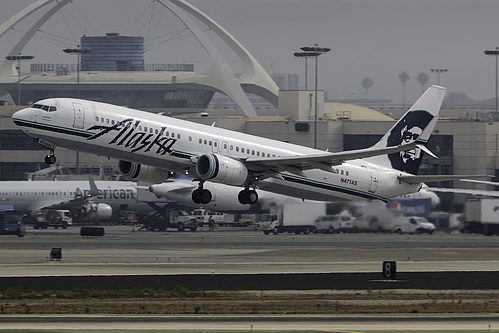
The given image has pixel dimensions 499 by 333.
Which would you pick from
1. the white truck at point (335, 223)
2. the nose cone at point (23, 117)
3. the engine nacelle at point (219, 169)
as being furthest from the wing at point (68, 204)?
the nose cone at point (23, 117)

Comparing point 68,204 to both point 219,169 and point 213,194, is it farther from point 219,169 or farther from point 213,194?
point 219,169

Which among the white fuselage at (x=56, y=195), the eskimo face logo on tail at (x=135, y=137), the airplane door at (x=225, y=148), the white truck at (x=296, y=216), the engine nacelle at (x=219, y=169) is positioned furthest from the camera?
the white fuselage at (x=56, y=195)

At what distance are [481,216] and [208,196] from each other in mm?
26493

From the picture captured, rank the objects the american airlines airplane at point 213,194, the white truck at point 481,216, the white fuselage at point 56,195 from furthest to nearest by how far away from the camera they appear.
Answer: the white fuselage at point 56,195 → the american airlines airplane at point 213,194 → the white truck at point 481,216

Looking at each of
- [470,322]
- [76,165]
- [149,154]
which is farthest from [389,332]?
[76,165]

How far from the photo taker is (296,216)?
85750 mm

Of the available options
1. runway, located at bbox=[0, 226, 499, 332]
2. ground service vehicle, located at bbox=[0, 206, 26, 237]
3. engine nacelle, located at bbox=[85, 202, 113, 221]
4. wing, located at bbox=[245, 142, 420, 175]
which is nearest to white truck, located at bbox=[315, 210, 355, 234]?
runway, located at bbox=[0, 226, 499, 332]

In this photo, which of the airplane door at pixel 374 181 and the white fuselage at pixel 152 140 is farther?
the airplane door at pixel 374 181

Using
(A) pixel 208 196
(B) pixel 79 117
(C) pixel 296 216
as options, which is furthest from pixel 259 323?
(C) pixel 296 216

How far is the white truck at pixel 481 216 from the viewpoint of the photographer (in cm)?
7956

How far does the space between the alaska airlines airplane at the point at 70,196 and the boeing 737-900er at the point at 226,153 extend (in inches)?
1951

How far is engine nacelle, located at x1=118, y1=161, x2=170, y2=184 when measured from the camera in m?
64.3

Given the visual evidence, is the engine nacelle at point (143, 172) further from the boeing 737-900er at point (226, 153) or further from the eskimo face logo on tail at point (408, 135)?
the eskimo face logo on tail at point (408, 135)

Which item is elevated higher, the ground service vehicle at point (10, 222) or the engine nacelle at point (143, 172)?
the engine nacelle at point (143, 172)
